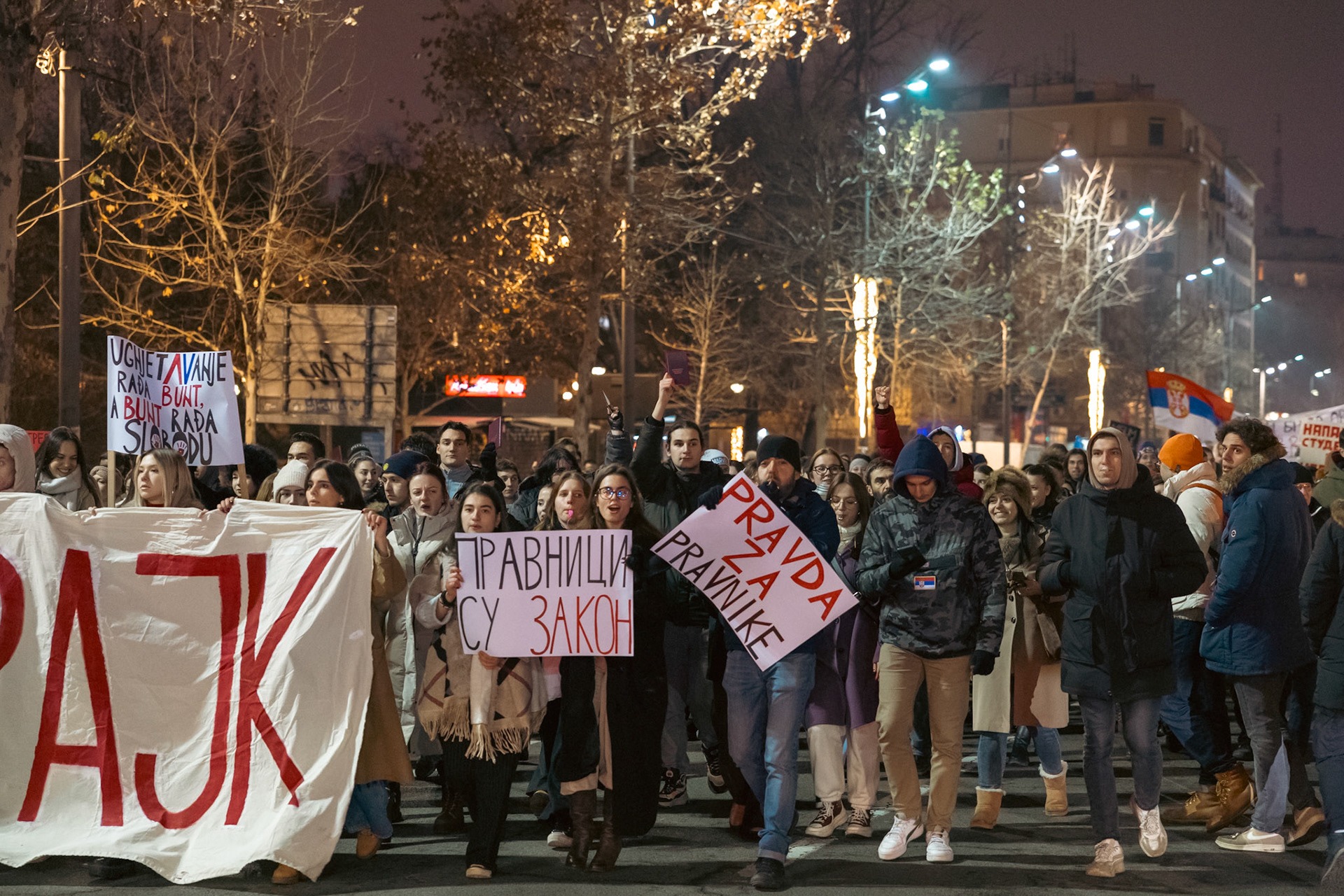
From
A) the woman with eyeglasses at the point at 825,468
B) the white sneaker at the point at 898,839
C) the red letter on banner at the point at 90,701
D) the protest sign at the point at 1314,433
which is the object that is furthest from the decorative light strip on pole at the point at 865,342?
the red letter on banner at the point at 90,701

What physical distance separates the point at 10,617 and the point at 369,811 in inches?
70.5

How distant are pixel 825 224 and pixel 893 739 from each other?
2892 cm

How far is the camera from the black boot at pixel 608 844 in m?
6.52

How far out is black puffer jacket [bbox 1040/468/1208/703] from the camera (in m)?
6.52

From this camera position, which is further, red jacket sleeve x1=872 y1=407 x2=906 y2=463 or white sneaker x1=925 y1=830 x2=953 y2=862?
red jacket sleeve x1=872 y1=407 x2=906 y2=463

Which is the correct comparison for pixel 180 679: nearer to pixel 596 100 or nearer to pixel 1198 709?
pixel 1198 709

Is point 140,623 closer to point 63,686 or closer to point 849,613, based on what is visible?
point 63,686

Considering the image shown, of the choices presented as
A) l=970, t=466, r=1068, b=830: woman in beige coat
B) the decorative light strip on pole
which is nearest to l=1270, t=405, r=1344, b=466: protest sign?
the decorative light strip on pole

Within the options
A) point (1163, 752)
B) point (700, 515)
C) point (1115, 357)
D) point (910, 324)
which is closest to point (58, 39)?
point (700, 515)

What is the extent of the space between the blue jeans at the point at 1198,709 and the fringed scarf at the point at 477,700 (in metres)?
3.39

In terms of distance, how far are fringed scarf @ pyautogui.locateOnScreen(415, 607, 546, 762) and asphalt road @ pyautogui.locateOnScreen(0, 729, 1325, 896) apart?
0.58 meters

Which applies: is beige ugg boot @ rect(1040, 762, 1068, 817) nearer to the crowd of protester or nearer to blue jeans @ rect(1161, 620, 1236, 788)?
the crowd of protester

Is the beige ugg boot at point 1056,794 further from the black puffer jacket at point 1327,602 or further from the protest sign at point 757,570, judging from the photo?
the protest sign at point 757,570

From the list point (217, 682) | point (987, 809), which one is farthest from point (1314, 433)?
point (217, 682)
